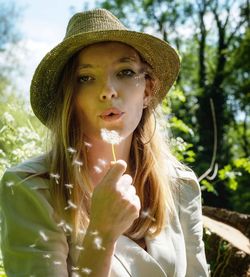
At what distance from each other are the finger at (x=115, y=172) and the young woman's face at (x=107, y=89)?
0.43m

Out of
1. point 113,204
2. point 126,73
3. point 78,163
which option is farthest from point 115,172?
point 126,73

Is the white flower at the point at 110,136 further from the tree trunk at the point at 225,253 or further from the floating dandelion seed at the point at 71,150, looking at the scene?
the tree trunk at the point at 225,253

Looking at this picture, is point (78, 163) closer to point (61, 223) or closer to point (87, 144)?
point (87, 144)

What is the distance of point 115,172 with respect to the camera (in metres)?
1.71

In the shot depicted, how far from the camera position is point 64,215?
2098mm

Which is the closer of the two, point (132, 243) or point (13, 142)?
point (132, 243)

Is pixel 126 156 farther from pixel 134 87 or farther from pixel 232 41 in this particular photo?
pixel 232 41

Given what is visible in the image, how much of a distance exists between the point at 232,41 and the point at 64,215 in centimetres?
2132

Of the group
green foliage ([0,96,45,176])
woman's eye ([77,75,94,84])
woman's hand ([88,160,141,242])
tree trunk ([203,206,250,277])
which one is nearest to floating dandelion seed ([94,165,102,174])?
woman's eye ([77,75,94,84])

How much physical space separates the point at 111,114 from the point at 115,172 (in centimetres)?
47

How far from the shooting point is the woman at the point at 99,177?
185 centimetres

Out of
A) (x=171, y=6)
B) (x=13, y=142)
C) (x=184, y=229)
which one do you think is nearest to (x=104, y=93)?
(x=184, y=229)

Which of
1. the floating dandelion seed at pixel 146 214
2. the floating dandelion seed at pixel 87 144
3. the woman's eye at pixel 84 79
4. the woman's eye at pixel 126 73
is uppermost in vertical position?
the woman's eye at pixel 126 73

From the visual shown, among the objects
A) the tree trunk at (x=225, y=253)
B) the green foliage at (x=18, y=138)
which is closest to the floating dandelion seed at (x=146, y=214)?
the green foliage at (x=18, y=138)
